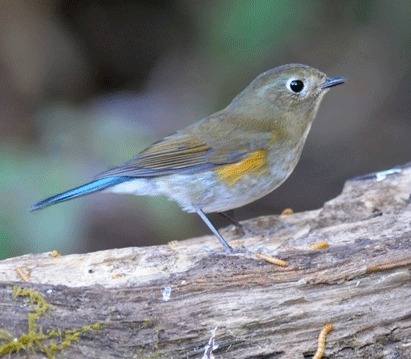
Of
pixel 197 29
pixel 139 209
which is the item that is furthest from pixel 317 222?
pixel 197 29

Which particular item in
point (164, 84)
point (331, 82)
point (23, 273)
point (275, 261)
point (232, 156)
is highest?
point (164, 84)

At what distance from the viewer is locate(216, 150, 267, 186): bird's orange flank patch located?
4809mm

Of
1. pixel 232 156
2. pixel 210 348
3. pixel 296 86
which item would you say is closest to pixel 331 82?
pixel 296 86

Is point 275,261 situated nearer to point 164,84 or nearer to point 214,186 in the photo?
point 214,186

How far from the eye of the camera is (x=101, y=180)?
491 centimetres

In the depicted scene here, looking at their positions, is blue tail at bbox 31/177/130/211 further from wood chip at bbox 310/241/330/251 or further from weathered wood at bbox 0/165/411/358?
wood chip at bbox 310/241/330/251

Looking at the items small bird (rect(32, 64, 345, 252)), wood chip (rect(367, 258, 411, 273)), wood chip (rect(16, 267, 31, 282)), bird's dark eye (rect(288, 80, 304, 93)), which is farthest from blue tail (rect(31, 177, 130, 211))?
wood chip (rect(367, 258, 411, 273))

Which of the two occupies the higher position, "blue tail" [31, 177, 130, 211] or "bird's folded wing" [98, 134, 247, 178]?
"bird's folded wing" [98, 134, 247, 178]

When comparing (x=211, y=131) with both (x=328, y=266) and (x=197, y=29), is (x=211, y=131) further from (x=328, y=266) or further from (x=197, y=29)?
(x=197, y=29)

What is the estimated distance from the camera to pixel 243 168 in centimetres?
483

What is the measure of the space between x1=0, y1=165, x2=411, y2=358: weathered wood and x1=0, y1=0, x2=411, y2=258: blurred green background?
7.10 ft

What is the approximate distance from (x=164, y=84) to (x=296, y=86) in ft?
9.50

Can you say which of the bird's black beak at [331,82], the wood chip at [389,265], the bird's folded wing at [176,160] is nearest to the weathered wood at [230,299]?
the wood chip at [389,265]

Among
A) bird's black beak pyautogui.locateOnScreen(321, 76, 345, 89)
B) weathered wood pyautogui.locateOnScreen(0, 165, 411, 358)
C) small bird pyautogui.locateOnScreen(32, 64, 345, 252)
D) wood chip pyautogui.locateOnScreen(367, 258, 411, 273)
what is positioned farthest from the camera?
bird's black beak pyautogui.locateOnScreen(321, 76, 345, 89)
